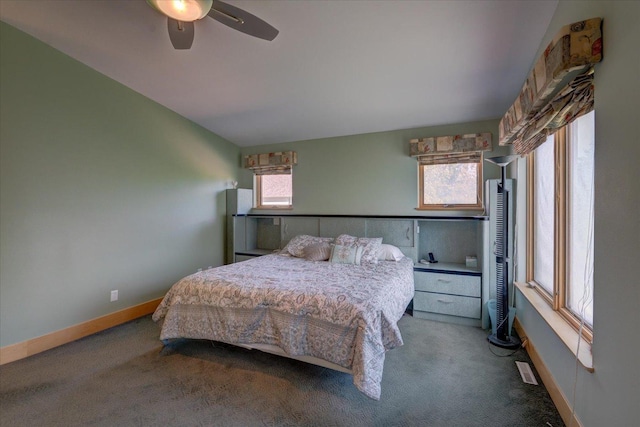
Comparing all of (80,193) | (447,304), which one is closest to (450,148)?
(447,304)

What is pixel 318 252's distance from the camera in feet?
11.6

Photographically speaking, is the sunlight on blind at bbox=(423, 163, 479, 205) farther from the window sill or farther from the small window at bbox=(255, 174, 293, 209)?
the small window at bbox=(255, 174, 293, 209)

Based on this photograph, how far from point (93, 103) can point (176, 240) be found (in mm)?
1849

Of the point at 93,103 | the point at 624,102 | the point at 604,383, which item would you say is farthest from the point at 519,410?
the point at 93,103

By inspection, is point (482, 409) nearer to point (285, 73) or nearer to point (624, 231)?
point (624, 231)

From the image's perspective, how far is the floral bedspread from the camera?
6.05ft

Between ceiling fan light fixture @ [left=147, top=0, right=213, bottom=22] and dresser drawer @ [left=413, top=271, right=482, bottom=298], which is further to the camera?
dresser drawer @ [left=413, top=271, right=482, bottom=298]

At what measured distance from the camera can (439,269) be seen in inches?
126

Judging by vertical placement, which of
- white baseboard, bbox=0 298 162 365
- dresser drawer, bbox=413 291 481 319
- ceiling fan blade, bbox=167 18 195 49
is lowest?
white baseboard, bbox=0 298 162 365

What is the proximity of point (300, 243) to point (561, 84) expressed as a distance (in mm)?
3054

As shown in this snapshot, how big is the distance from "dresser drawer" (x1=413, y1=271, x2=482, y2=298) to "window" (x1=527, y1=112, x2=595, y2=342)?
0.65 metres

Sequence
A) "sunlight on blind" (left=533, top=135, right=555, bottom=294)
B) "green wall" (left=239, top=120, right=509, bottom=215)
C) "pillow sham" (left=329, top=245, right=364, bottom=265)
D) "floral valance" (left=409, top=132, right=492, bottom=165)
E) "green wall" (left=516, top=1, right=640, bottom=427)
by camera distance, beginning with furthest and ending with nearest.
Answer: "green wall" (left=239, top=120, right=509, bottom=215), "floral valance" (left=409, top=132, right=492, bottom=165), "pillow sham" (left=329, top=245, right=364, bottom=265), "sunlight on blind" (left=533, top=135, right=555, bottom=294), "green wall" (left=516, top=1, right=640, bottom=427)

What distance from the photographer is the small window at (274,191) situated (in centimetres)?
470

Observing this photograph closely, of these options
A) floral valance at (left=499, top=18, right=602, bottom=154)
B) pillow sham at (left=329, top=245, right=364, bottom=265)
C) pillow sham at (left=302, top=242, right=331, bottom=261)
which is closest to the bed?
pillow sham at (left=329, top=245, right=364, bottom=265)
